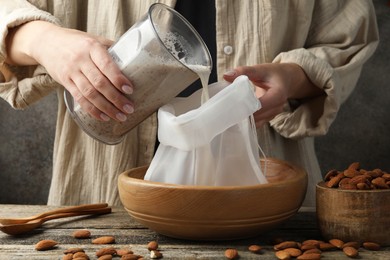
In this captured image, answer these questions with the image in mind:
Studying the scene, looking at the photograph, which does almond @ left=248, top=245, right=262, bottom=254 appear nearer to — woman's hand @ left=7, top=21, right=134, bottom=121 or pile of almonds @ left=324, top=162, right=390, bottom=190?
pile of almonds @ left=324, top=162, right=390, bottom=190

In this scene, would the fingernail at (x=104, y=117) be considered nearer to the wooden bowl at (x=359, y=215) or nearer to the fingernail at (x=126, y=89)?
the fingernail at (x=126, y=89)

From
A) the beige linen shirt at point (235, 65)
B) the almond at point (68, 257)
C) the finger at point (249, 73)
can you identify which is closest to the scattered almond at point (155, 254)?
the almond at point (68, 257)

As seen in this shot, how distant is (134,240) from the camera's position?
0.89 meters

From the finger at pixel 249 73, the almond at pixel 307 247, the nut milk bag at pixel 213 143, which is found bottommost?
the almond at pixel 307 247

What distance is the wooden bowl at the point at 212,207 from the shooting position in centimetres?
81

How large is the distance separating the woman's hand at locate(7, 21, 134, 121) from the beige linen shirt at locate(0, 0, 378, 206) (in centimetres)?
17

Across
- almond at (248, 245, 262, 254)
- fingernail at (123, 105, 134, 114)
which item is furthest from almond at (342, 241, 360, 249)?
fingernail at (123, 105, 134, 114)

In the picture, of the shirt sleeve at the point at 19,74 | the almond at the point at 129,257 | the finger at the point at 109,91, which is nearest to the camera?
the almond at the point at 129,257

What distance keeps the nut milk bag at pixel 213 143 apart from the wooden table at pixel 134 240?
9 cm

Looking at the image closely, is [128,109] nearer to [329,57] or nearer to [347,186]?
[347,186]

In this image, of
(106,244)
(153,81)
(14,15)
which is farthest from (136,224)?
(14,15)

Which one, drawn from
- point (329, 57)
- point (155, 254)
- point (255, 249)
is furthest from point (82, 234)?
point (329, 57)

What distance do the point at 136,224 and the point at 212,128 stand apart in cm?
Result: 22

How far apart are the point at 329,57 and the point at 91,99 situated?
1.96ft
